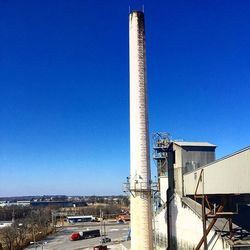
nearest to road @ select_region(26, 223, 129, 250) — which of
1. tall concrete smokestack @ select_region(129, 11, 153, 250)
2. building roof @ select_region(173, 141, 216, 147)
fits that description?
building roof @ select_region(173, 141, 216, 147)

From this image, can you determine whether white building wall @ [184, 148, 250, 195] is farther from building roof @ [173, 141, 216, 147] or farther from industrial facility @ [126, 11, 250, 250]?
building roof @ [173, 141, 216, 147]

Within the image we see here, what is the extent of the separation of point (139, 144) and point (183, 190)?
7423mm

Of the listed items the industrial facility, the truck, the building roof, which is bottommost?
the truck

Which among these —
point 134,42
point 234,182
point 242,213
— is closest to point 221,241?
point 234,182

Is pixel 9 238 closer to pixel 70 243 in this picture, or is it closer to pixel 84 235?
pixel 70 243

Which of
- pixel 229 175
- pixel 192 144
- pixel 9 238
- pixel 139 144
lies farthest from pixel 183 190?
pixel 9 238

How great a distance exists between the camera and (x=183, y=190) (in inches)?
1393

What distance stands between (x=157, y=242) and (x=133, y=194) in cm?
1209

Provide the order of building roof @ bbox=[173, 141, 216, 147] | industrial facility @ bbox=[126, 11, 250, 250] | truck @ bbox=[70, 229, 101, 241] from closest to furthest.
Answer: industrial facility @ bbox=[126, 11, 250, 250], building roof @ bbox=[173, 141, 216, 147], truck @ bbox=[70, 229, 101, 241]

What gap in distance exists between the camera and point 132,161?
1219 inches

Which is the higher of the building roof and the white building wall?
the building roof

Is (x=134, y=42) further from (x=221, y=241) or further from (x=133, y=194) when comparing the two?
(x=221, y=241)

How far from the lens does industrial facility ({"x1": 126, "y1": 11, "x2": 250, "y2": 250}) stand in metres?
26.3

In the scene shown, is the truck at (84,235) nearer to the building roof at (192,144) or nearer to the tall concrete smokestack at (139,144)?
the building roof at (192,144)
